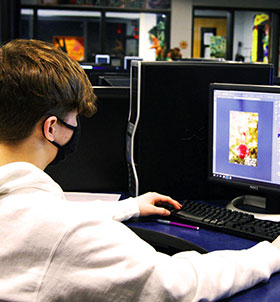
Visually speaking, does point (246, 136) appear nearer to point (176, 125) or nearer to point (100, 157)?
point (176, 125)

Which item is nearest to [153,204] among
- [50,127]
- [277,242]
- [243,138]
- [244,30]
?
[243,138]

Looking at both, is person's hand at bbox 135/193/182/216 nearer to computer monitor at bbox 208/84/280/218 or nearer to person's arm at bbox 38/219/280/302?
computer monitor at bbox 208/84/280/218

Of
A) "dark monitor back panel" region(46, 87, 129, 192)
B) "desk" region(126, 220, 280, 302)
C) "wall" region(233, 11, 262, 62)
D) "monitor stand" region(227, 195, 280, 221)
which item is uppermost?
"wall" region(233, 11, 262, 62)

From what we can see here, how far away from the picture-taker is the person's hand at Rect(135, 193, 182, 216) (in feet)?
5.25

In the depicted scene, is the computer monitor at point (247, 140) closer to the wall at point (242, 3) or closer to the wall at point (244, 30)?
the wall at point (242, 3)

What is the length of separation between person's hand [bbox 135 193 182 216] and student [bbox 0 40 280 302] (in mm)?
488

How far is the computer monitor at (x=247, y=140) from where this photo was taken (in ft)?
5.28

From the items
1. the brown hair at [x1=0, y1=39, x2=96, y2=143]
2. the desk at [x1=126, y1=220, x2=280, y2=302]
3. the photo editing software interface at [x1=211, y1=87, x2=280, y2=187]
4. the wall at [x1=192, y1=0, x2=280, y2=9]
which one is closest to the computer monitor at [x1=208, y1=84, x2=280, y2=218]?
the photo editing software interface at [x1=211, y1=87, x2=280, y2=187]

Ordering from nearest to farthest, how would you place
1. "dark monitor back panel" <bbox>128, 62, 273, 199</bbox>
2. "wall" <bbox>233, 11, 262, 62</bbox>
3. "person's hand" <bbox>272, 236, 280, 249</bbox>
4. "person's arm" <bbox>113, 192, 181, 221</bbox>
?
1. "person's hand" <bbox>272, 236, 280, 249</bbox>
2. "person's arm" <bbox>113, 192, 181, 221</bbox>
3. "dark monitor back panel" <bbox>128, 62, 273, 199</bbox>
4. "wall" <bbox>233, 11, 262, 62</bbox>

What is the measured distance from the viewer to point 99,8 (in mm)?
9562

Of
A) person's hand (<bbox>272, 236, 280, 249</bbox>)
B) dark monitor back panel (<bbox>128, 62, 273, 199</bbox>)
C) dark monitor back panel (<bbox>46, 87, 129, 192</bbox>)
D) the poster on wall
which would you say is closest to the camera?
person's hand (<bbox>272, 236, 280, 249</bbox>)

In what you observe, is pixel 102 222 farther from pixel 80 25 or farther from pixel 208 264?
pixel 80 25

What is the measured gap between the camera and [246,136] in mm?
1667

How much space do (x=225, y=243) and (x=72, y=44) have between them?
28.4ft
